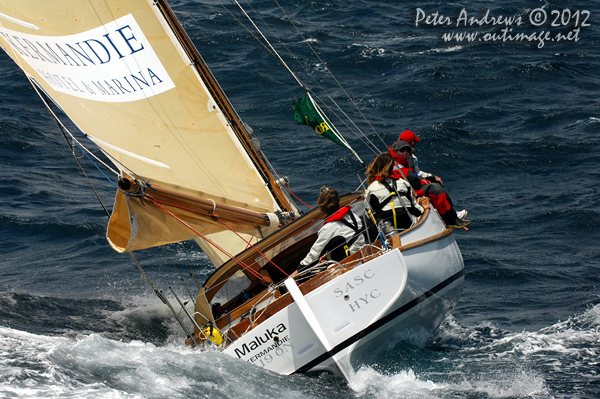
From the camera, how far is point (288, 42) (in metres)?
20.8

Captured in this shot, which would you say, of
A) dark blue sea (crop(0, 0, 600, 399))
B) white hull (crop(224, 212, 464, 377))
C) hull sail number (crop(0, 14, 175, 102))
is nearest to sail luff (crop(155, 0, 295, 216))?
hull sail number (crop(0, 14, 175, 102))

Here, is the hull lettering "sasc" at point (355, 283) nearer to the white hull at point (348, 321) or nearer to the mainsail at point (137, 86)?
the white hull at point (348, 321)

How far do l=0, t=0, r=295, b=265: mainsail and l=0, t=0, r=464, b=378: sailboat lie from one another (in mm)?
12

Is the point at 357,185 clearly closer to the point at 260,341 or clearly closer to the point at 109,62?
the point at 109,62

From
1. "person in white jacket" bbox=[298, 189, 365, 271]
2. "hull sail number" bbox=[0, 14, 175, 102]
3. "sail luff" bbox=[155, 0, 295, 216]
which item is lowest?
"person in white jacket" bbox=[298, 189, 365, 271]

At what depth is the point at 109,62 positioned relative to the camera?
21.5 ft

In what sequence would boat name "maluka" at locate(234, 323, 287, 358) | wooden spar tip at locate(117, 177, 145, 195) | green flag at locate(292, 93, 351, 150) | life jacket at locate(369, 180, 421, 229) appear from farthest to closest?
green flag at locate(292, 93, 351, 150), life jacket at locate(369, 180, 421, 229), boat name "maluka" at locate(234, 323, 287, 358), wooden spar tip at locate(117, 177, 145, 195)

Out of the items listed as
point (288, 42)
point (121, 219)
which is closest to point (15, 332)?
point (121, 219)

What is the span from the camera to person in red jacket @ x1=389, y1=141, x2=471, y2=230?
6.64 meters

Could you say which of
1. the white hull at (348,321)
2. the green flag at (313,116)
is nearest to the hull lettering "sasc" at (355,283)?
the white hull at (348,321)

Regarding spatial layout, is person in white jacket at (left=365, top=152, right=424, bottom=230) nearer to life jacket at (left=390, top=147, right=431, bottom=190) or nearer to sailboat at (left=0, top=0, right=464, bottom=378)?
sailboat at (left=0, top=0, right=464, bottom=378)

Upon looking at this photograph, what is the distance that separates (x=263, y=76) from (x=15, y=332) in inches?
512

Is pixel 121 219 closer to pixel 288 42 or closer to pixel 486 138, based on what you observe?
pixel 486 138

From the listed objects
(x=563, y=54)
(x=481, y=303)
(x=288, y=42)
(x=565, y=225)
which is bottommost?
(x=563, y=54)
